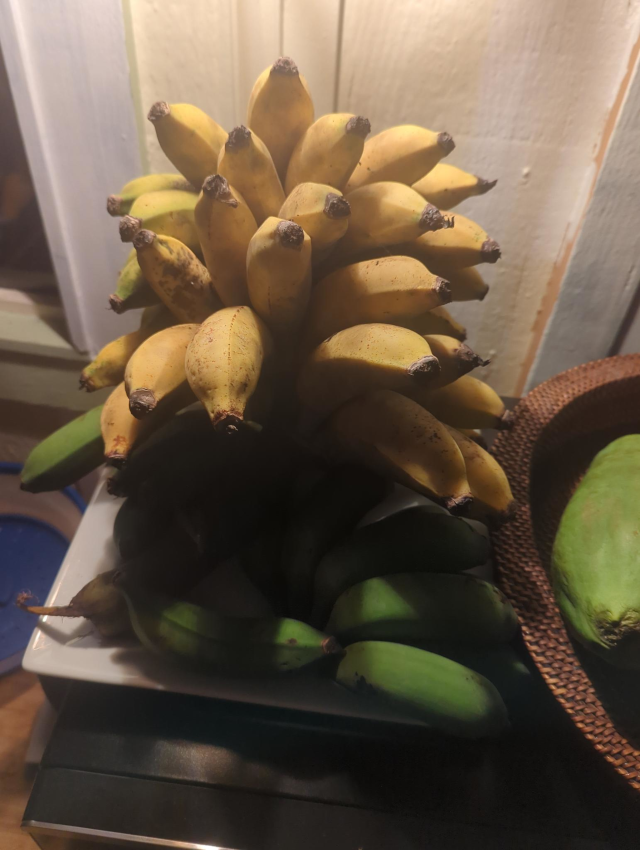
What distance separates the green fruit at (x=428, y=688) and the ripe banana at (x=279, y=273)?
250mm

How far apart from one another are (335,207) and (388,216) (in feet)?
0.22

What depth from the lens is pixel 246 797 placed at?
42cm

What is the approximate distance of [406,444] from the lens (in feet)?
1.26

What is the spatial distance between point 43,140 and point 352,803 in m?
0.71

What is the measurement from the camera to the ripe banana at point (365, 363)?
35 centimetres

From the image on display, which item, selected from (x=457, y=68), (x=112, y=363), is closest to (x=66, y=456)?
(x=112, y=363)

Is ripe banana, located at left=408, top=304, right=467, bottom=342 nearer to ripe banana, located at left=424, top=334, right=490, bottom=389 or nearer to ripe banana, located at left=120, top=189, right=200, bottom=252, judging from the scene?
ripe banana, located at left=424, top=334, right=490, bottom=389

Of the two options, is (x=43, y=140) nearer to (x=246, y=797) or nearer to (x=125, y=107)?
(x=125, y=107)

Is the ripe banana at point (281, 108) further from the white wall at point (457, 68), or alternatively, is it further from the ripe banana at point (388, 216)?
the white wall at point (457, 68)

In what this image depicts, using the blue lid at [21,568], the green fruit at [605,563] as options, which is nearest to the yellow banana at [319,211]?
the green fruit at [605,563]

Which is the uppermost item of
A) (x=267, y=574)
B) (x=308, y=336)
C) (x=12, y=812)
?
(x=308, y=336)

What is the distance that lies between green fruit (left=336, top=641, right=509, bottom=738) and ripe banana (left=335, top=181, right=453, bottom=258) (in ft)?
0.99

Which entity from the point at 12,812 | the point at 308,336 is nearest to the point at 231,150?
the point at 308,336

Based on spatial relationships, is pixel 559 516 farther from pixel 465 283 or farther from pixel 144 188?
pixel 144 188
